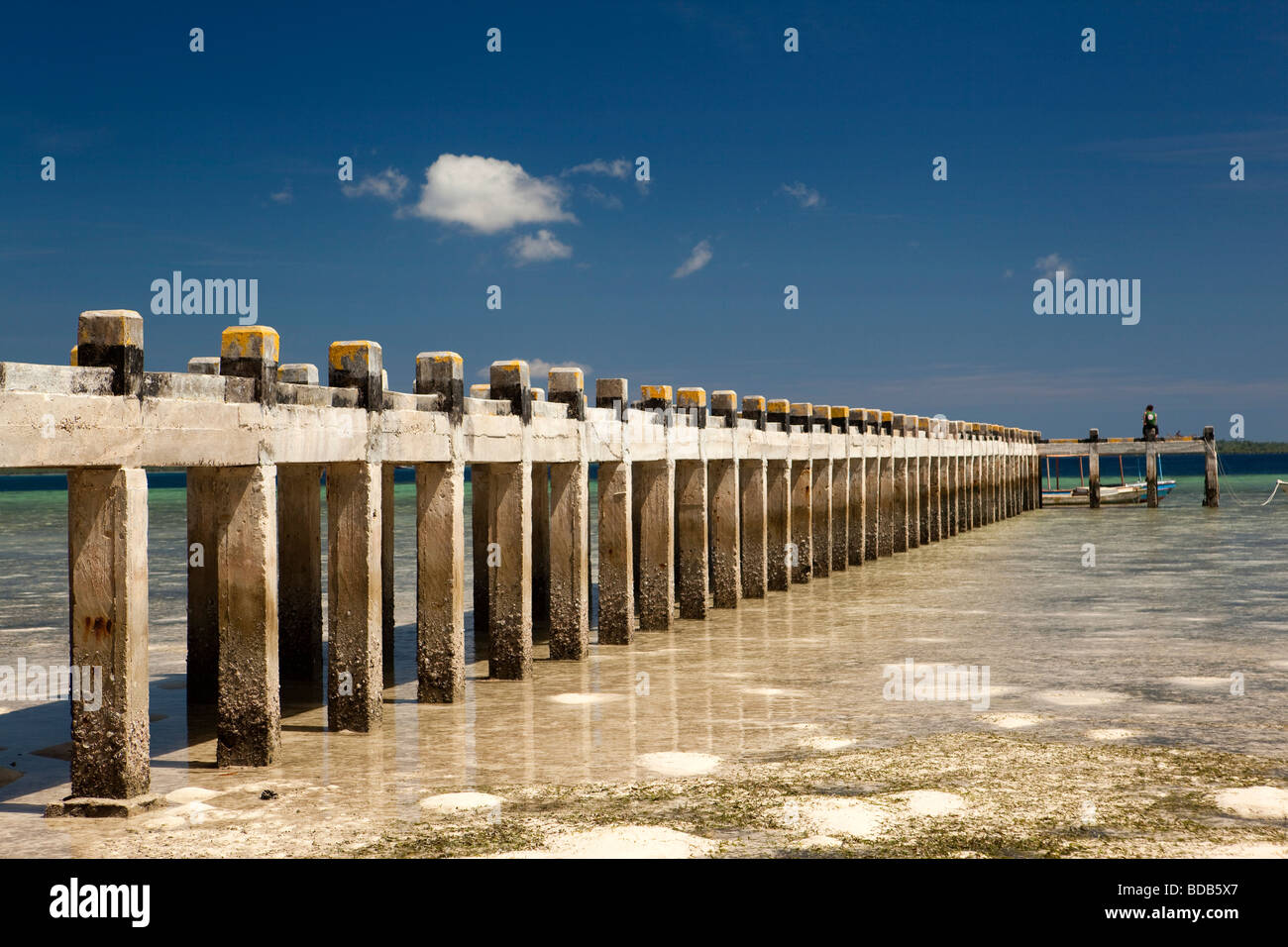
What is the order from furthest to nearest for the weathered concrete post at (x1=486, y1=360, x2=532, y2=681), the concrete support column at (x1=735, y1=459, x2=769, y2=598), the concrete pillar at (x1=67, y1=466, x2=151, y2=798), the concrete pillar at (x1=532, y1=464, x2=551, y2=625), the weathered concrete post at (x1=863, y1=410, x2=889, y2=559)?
the weathered concrete post at (x1=863, y1=410, x2=889, y2=559) → the concrete support column at (x1=735, y1=459, x2=769, y2=598) → the concrete pillar at (x1=532, y1=464, x2=551, y2=625) → the weathered concrete post at (x1=486, y1=360, x2=532, y2=681) → the concrete pillar at (x1=67, y1=466, x2=151, y2=798)

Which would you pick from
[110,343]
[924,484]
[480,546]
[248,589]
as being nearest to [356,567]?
[248,589]

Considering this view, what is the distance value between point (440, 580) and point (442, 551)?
0.28m

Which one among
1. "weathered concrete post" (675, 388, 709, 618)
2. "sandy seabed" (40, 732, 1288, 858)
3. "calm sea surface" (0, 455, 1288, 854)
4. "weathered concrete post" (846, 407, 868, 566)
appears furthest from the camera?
"weathered concrete post" (846, 407, 868, 566)

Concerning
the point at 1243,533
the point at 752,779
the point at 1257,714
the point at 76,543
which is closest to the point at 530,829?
the point at 752,779

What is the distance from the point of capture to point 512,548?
1303cm

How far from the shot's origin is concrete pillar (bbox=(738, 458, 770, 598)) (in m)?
20.6

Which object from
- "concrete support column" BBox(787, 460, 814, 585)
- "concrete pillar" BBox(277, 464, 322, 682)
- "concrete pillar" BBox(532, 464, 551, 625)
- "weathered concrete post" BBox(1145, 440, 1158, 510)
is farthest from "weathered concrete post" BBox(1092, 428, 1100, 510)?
"concrete pillar" BBox(277, 464, 322, 682)

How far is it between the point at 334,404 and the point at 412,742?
295 cm

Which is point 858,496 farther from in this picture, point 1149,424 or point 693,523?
point 1149,424

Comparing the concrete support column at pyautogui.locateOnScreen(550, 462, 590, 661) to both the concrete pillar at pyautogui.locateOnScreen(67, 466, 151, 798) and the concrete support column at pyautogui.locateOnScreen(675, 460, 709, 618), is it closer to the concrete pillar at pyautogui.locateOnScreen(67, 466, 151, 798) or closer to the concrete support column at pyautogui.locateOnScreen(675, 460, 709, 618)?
the concrete support column at pyautogui.locateOnScreen(675, 460, 709, 618)

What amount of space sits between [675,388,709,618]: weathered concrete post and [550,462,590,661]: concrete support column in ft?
13.4

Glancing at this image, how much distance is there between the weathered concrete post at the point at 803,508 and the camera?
23.1m

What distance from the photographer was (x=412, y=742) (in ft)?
34.2
